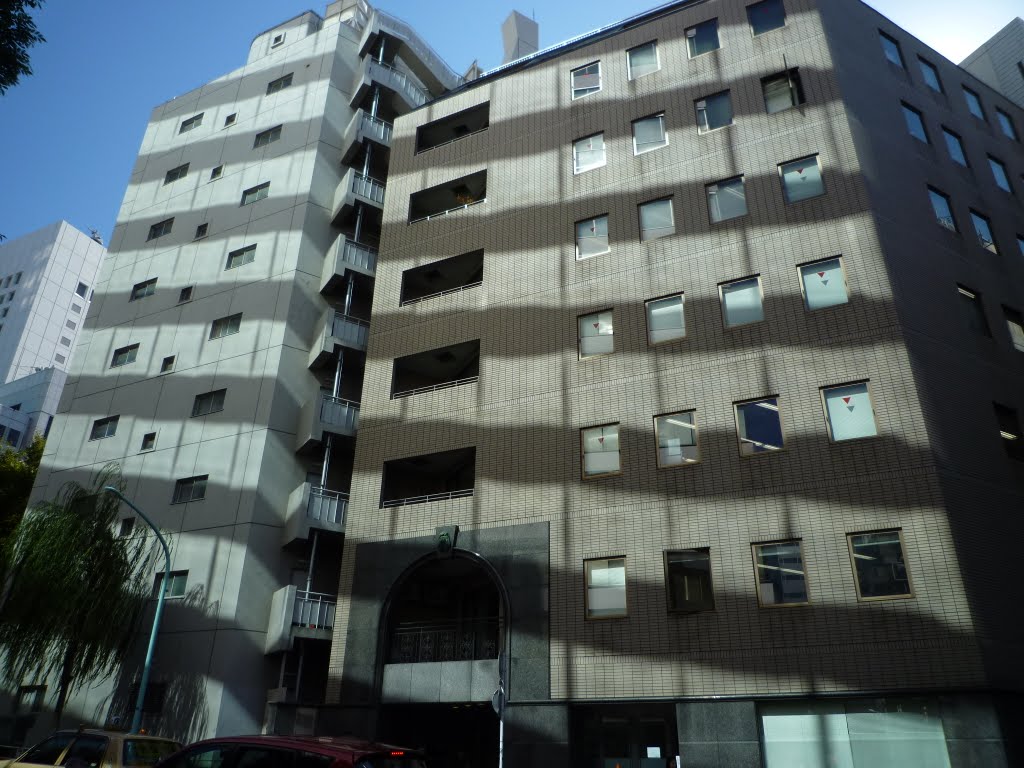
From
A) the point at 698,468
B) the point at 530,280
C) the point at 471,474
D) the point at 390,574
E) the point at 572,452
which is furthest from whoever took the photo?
the point at 471,474

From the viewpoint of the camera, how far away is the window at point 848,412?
17812 millimetres

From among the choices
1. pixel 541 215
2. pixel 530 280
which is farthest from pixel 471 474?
pixel 541 215

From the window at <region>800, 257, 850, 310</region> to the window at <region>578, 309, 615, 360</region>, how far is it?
17.4 feet

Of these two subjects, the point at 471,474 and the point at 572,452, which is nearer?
the point at 572,452

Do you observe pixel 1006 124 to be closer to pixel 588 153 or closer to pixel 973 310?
pixel 973 310

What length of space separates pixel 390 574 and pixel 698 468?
9.44 m

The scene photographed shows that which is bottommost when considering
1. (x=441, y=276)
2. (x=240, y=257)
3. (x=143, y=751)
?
(x=143, y=751)

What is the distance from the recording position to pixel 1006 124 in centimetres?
2781

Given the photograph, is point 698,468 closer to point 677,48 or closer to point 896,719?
point 896,719

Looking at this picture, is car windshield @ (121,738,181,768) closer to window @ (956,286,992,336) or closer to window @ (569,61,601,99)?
window @ (956,286,992,336)

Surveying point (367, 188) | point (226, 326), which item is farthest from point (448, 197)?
point (226, 326)

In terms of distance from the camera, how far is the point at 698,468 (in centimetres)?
1922

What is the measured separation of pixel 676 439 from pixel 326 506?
40.9ft

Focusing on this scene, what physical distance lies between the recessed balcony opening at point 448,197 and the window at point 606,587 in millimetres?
14122
